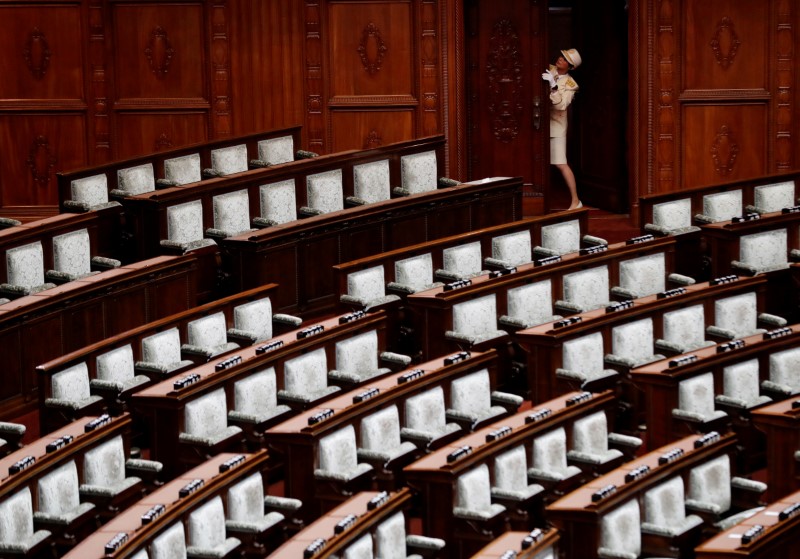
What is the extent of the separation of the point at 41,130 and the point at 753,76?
354 cm

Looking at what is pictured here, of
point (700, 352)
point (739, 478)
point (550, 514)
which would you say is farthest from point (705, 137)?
point (550, 514)

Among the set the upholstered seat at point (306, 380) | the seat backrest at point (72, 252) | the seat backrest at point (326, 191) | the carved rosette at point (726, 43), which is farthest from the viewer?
the carved rosette at point (726, 43)

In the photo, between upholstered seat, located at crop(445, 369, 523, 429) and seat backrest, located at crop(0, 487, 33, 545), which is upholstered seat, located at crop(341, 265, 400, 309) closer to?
upholstered seat, located at crop(445, 369, 523, 429)

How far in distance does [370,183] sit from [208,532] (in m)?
2.65

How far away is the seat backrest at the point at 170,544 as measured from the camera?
4000mm

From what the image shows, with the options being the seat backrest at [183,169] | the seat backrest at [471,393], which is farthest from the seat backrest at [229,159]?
the seat backrest at [471,393]

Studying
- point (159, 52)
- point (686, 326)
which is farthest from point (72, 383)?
point (159, 52)

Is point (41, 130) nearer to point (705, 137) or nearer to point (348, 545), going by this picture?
point (705, 137)

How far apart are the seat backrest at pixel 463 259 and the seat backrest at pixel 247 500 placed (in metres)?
1.72

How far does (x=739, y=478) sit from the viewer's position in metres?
4.84

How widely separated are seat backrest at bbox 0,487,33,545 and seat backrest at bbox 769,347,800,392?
8.54ft

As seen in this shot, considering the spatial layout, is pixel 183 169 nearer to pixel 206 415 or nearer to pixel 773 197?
pixel 206 415

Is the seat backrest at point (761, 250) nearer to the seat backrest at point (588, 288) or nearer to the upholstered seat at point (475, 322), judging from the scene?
the seat backrest at point (588, 288)

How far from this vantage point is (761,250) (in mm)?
6168
